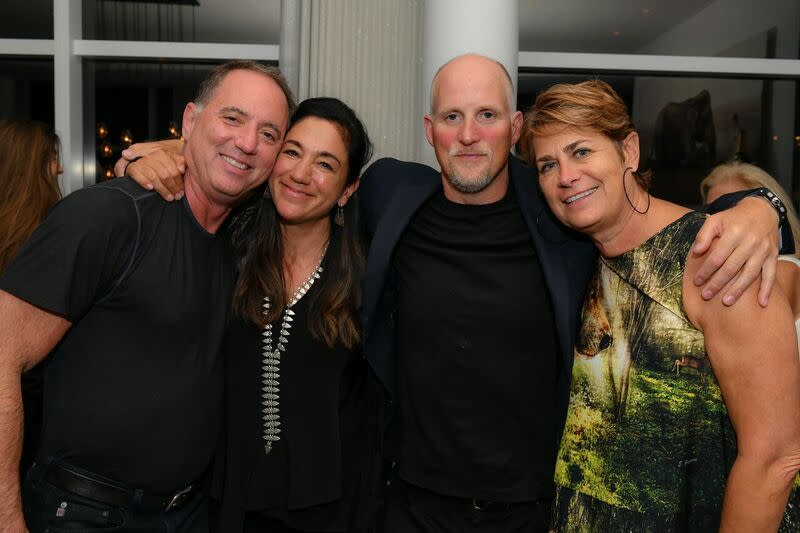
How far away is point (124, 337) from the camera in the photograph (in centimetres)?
144

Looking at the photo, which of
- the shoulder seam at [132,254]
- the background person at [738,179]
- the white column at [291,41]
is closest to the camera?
the shoulder seam at [132,254]

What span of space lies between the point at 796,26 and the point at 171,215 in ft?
13.8

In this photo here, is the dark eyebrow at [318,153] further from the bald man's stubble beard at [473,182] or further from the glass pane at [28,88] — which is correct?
the glass pane at [28,88]

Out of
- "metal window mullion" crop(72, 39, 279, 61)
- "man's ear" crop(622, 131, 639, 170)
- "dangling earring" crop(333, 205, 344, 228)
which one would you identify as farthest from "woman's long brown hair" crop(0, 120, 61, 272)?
"man's ear" crop(622, 131, 639, 170)

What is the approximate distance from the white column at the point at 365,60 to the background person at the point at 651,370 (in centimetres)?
167

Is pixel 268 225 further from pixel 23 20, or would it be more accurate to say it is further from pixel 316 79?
pixel 23 20

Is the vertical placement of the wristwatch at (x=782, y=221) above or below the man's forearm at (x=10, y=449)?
above

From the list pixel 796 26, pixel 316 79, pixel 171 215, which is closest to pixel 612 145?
pixel 171 215

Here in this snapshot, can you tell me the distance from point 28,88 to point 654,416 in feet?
13.3

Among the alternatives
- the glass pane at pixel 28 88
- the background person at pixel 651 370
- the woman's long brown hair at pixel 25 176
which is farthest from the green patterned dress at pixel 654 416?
the glass pane at pixel 28 88

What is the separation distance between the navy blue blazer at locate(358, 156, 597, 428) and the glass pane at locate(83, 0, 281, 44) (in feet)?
7.88

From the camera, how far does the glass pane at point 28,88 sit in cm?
379

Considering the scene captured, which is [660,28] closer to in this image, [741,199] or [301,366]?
[741,199]

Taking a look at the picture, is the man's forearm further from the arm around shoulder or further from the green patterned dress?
the arm around shoulder
